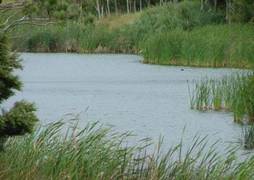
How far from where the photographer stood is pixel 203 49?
111 feet

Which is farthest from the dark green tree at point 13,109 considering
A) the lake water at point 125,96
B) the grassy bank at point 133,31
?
the grassy bank at point 133,31

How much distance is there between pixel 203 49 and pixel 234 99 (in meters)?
16.8

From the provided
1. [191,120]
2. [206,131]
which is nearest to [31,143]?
[206,131]

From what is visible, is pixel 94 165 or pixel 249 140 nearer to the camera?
pixel 94 165

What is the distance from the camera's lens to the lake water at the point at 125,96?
1736cm

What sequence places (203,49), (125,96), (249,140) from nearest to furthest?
(249,140) < (125,96) < (203,49)

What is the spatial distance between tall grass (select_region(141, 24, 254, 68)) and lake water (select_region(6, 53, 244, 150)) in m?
0.64

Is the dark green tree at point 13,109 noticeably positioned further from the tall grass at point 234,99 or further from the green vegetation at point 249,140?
the tall grass at point 234,99

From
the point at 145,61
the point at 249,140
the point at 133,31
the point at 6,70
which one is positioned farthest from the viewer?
the point at 133,31

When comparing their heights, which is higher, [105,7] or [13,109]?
[105,7]

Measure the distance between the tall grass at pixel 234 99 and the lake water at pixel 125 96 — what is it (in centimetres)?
30

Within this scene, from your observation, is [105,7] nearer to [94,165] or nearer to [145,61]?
[145,61]

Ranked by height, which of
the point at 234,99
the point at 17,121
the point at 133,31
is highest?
the point at 17,121

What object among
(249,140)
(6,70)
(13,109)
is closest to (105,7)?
(249,140)
